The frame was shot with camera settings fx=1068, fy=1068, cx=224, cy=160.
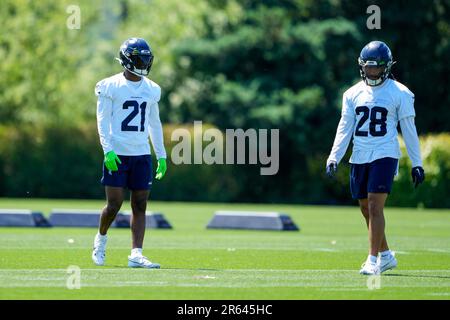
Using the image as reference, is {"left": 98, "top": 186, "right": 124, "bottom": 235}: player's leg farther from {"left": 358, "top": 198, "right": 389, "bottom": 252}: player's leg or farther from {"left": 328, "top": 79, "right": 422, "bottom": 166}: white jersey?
{"left": 358, "top": 198, "right": 389, "bottom": 252}: player's leg

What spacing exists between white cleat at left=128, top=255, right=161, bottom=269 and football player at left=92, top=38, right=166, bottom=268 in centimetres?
24

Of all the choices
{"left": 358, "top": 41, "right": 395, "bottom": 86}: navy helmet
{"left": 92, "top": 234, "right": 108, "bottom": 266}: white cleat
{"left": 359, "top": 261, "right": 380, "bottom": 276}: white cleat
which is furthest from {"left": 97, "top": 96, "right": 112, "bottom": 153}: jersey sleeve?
{"left": 359, "top": 261, "right": 380, "bottom": 276}: white cleat

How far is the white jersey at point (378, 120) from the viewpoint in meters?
11.4

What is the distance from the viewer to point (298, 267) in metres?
12.0

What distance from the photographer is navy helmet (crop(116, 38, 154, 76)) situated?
11.8m

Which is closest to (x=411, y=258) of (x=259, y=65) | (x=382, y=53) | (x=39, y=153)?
(x=382, y=53)

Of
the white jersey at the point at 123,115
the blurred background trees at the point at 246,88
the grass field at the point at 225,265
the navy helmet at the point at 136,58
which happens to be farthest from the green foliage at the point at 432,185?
the navy helmet at the point at 136,58

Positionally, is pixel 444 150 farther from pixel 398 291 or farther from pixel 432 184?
pixel 398 291

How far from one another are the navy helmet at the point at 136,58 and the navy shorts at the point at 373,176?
2.54m

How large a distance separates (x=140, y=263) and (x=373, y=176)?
2670 millimetres

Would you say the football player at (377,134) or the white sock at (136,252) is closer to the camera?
the football player at (377,134)

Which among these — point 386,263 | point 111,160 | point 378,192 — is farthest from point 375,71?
point 111,160

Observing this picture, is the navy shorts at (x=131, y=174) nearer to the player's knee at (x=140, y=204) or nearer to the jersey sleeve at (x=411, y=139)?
the player's knee at (x=140, y=204)

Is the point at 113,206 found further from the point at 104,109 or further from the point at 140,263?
the point at 104,109
